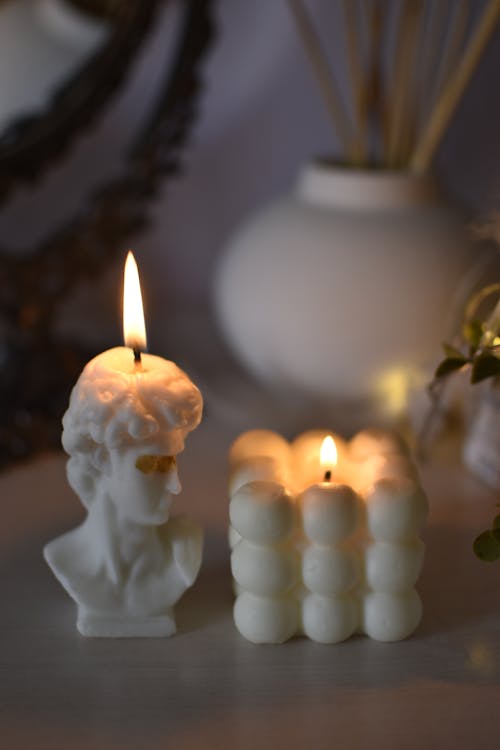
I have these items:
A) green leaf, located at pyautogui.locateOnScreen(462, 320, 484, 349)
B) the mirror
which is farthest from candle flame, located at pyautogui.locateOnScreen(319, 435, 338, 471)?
the mirror

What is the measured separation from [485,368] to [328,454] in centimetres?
9

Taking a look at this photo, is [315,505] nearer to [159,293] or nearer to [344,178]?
[344,178]

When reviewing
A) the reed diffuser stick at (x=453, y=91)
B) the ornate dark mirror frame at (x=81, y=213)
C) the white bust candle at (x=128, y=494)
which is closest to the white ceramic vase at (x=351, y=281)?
the reed diffuser stick at (x=453, y=91)

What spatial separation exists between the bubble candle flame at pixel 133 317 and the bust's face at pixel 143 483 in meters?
0.05

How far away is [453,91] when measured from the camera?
2.44 feet

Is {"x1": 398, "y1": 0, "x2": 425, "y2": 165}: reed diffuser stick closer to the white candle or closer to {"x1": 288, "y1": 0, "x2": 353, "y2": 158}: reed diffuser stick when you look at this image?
{"x1": 288, "y1": 0, "x2": 353, "y2": 158}: reed diffuser stick

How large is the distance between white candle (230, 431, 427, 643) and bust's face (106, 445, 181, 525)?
0.04 meters

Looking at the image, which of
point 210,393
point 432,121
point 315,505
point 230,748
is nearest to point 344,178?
point 432,121

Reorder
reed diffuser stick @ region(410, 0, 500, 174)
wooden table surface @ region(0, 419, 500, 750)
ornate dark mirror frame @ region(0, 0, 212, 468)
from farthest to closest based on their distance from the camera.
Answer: ornate dark mirror frame @ region(0, 0, 212, 468)
reed diffuser stick @ region(410, 0, 500, 174)
wooden table surface @ region(0, 419, 500, 750)

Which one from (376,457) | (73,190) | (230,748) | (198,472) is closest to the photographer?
(230,748)

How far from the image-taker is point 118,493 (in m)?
0.51

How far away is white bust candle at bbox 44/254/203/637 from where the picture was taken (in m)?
0.49

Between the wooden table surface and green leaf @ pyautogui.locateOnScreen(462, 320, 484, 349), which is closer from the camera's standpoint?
the wooden table surface

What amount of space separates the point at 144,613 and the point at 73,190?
1.90 feet
